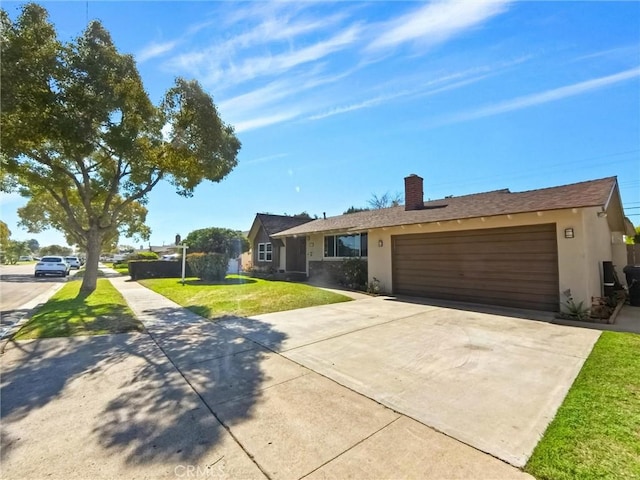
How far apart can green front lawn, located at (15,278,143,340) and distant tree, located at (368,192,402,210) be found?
34.3 m

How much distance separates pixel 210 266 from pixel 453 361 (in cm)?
1565

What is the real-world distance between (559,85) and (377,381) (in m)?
11.5

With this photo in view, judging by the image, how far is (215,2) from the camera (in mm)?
7465

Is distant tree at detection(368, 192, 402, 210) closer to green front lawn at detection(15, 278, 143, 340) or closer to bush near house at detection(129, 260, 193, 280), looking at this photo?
bush near house at detection(129, 260, 193, 280)

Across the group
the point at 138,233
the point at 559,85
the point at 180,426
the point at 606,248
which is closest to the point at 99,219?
the point at 180,426

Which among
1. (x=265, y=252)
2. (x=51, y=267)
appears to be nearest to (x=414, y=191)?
(x=265, y=252)

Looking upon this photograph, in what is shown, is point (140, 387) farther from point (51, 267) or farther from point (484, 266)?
point (51, 267)

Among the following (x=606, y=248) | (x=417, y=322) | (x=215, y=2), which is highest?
(x=215, y=2)

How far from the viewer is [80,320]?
7691mm

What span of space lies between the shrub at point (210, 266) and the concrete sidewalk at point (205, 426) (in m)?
12.9

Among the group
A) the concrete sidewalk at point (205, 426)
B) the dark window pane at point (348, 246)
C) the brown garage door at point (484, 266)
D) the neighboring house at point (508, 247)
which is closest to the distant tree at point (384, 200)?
the dark window pane at point (348, 246)

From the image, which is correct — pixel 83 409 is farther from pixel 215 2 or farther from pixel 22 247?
pixel 22 247

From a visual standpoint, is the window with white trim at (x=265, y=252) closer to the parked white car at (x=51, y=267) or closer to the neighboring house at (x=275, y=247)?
the neighboring house at (x=275, y=247)

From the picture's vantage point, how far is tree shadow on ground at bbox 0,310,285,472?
277 cm
